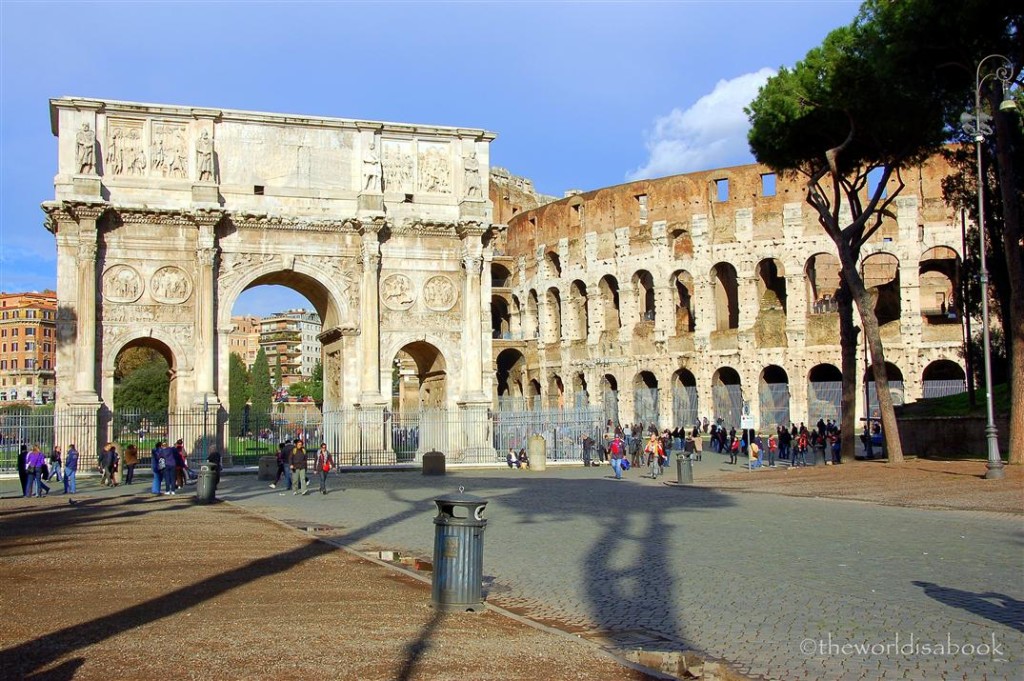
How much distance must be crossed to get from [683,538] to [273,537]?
4463 mm

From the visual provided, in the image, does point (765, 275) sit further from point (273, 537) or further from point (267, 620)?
point (267, 620)

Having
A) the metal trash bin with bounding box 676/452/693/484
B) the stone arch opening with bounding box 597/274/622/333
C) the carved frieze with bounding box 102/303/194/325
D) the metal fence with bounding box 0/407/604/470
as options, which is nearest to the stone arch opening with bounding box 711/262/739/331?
the stone arch opening with bounding box 597/274/622/333

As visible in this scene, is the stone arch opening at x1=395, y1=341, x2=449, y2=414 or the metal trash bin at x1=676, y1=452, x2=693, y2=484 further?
the stone arch opening at x1=395, y1=341, x2=449, y2=414

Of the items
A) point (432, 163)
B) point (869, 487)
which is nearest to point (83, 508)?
point (869, 487)

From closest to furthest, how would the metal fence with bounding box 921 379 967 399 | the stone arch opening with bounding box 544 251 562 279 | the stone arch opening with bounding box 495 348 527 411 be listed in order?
1. the metal fence with bounding box 921 379 967 399
2. the stone arch opening with bounding box 544 251 562 279
3. the stone arch opening with bounding box 495 348 527 411

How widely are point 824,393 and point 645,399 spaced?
26.3 ft

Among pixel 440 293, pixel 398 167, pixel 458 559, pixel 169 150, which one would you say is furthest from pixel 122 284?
pixel 458 559

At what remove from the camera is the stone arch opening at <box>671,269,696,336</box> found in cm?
4456

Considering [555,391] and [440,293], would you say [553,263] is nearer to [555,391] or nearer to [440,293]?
[555,391]

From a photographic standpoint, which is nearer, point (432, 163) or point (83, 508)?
point (83, 508)

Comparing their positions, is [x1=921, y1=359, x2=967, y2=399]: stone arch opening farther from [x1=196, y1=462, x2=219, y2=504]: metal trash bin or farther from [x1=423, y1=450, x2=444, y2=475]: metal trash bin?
[x1=196, y1=462, x2=219, y2=504]: metal trash bin

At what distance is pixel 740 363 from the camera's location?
41.6m

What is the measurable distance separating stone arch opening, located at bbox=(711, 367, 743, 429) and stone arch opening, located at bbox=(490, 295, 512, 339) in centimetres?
1332

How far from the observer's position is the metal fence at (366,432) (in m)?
24.6
